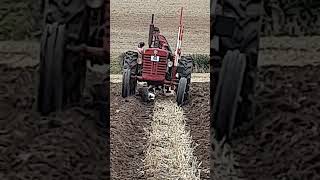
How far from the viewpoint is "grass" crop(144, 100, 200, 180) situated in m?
1.73

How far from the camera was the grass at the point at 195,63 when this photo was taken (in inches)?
79.1

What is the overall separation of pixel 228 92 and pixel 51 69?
37 centimetres

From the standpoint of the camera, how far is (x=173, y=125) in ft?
6.75

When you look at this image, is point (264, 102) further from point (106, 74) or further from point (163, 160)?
point (163, 160)

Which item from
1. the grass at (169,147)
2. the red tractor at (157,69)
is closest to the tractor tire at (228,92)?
the grass at (169,147)

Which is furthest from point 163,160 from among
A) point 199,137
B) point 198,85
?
point 198,85

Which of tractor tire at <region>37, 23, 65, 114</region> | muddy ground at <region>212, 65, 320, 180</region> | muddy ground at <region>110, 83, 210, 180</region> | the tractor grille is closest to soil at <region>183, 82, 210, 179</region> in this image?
muddy ground at <region>110, 83, 210, 180</region>

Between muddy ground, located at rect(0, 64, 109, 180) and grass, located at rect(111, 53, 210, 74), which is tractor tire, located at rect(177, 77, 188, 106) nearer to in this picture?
grass, located at rect(111, 53, 210, 74)

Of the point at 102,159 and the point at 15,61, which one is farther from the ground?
the point at 15,61

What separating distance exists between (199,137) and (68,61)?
3.18ft

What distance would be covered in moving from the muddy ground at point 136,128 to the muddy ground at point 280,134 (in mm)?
547

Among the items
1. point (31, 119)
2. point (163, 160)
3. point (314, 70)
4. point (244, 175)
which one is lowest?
point (163, 160)

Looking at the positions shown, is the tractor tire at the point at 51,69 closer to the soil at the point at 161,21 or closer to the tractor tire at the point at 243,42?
the tractor tire at the point at 243,42

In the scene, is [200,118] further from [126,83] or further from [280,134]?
[280,134]
